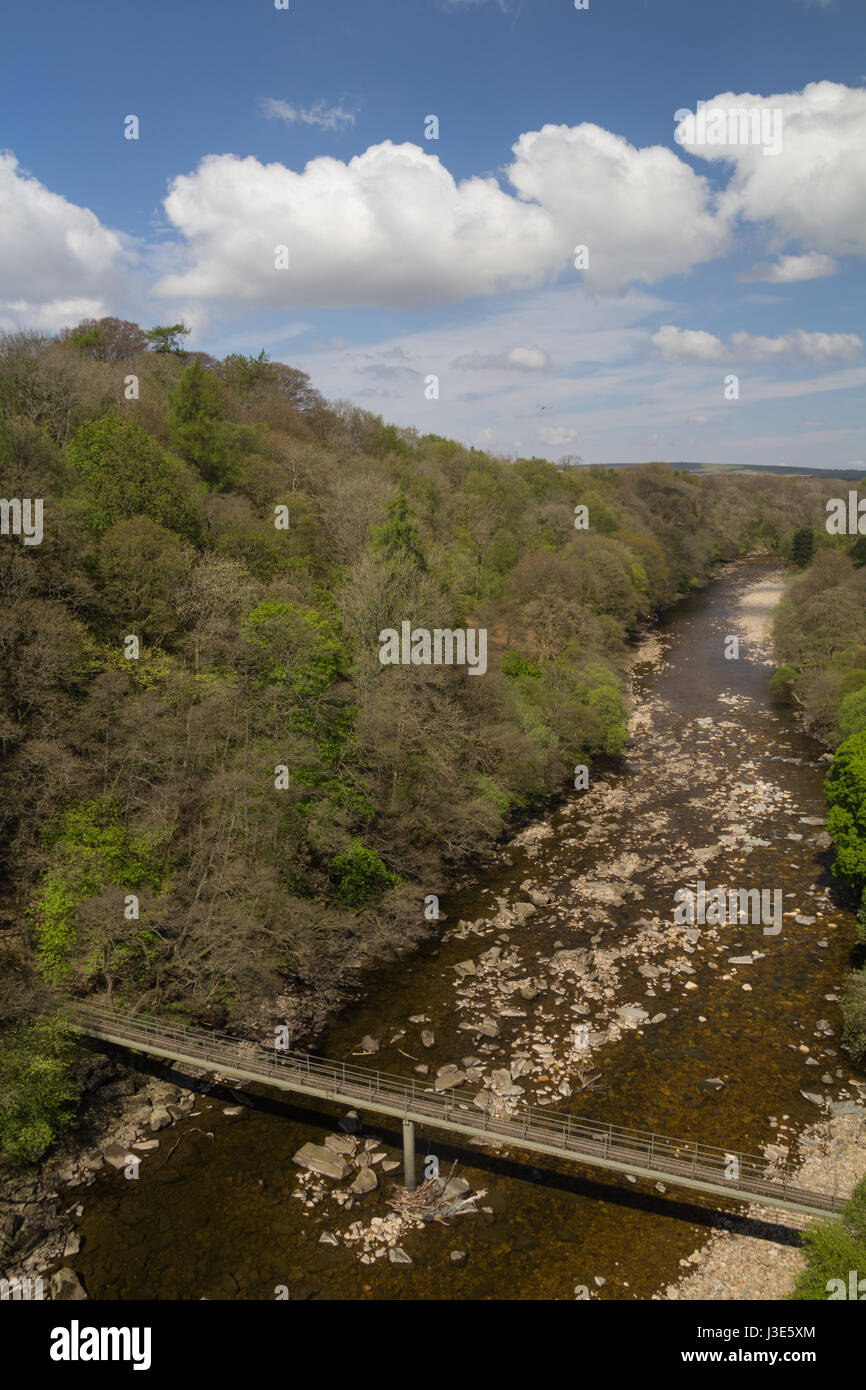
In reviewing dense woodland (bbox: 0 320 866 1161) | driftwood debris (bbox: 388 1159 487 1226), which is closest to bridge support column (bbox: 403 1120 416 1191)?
driftwood debris (bbox: 388 1159 487 1226)

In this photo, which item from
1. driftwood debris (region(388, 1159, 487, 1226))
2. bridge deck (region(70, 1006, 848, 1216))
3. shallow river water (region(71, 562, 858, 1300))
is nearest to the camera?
bridge deck (region(70, 1006, 848, 1216))

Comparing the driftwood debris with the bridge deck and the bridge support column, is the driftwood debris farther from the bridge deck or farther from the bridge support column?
the bridge deck

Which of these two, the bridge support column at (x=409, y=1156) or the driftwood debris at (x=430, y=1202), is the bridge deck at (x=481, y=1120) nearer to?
the bridge support column at (x=409, y=1156)

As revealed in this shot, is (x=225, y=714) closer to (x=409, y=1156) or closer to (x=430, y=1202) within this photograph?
(x=409, y=1156)

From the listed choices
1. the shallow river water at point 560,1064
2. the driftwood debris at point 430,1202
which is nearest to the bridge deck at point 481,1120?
the shallow river water at point 560,1064

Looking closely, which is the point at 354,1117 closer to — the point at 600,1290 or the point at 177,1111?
the point at 177,1111

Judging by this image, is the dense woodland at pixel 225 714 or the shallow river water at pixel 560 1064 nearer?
the shallow river water at pixel 560 1064
